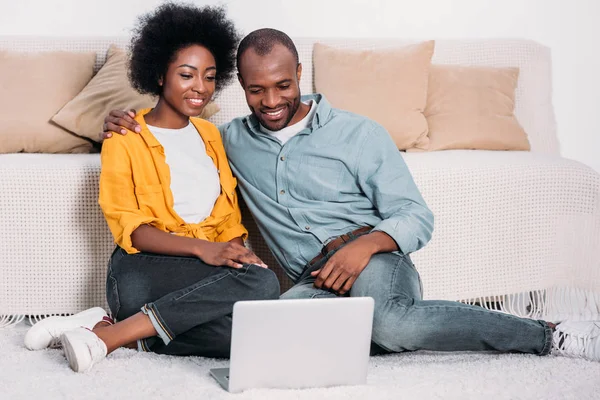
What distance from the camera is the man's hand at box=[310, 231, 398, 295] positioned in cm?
185

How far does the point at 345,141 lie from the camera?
2020mm

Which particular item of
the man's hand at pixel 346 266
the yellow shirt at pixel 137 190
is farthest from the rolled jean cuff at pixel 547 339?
the yellow shirt at pixel 137 190

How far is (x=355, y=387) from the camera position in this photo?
1.64m

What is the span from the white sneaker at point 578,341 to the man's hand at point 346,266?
47 centimetres

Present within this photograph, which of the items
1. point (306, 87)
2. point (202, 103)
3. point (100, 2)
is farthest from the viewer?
point (100, 2)

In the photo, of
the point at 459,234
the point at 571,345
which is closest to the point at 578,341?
the point at 571,345

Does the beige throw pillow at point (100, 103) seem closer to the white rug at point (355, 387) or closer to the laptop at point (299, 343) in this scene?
the white rug at point (355, 387)

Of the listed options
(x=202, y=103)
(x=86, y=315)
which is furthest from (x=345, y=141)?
(x=86, y=315)

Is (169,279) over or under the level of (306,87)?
under

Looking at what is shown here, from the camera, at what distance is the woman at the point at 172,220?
5.94 feet

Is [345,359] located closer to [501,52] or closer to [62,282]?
[62,282]

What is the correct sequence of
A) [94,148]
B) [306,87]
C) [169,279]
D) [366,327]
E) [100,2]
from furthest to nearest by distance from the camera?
1. [100,2]
2. [306,87]
3. [94,148]
4. [169,279]
5. [366,327]

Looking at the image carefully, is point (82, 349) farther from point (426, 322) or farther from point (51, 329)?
point (426, 322)

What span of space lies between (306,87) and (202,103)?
0.90m
